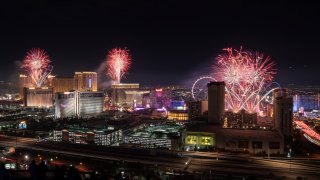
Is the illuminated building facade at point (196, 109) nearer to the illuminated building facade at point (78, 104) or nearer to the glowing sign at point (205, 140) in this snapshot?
the illuminated building facade at point (78, 104)

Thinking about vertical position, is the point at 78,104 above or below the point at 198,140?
above

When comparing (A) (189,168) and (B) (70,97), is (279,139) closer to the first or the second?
(A) (189,168)

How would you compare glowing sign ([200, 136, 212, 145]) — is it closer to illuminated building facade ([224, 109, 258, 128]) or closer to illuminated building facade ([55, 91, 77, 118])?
illuminated building facade ([224, 109, 258, 128])

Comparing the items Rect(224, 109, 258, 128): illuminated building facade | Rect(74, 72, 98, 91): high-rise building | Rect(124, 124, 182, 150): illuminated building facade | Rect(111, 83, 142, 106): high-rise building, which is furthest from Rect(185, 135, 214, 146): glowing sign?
Rect(74, 72, 98, 91): high-rise building

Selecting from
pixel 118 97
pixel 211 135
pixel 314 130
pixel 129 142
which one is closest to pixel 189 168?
pixel 211 135

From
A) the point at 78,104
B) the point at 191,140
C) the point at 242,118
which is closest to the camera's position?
the point at 191,140

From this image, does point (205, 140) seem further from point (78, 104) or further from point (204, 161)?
point (78, 104)

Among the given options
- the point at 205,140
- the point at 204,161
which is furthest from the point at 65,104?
the point at 204,161
